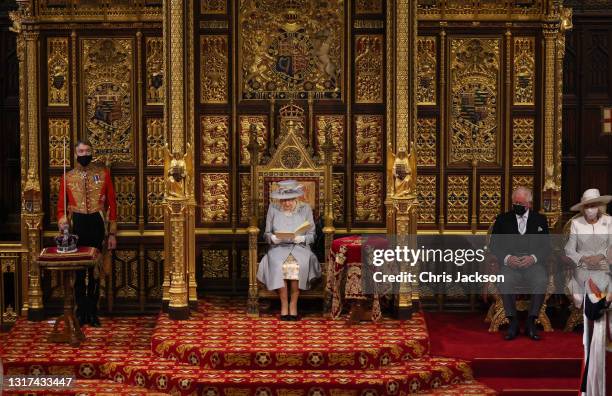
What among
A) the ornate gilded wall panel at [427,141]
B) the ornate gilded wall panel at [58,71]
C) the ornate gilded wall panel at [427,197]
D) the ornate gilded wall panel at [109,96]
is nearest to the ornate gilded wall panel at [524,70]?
the ornate gilded wall panel at [427,141]

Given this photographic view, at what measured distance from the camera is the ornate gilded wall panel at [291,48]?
13367 mm

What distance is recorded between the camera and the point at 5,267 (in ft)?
42.7

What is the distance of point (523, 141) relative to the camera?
13.5m

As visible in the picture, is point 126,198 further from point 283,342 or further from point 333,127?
point 283,342

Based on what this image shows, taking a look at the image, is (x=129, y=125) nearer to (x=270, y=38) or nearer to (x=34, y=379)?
(x=270, y=38)

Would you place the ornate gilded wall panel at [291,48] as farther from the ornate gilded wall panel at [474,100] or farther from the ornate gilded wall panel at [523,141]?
the ornate gilded wall panel at [523,141]

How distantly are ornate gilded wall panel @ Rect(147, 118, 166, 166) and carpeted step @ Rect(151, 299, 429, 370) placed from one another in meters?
1.83

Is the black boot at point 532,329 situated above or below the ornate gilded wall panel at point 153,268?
below

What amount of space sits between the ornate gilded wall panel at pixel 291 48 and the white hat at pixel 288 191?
4.15 ft

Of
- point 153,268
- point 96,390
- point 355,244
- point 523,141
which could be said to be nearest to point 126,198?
point 153,268

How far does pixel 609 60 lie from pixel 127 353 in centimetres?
641

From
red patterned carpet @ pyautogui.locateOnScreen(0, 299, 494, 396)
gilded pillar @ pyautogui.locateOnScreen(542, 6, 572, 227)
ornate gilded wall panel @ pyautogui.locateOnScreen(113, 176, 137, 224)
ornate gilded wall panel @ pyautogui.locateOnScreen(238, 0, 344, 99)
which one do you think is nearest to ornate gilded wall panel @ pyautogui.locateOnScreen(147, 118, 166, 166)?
ornate gilded wall panel @ pyautogui.locateOnScreen(113, 176, 137, 224)

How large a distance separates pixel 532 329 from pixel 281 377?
8.62 ft

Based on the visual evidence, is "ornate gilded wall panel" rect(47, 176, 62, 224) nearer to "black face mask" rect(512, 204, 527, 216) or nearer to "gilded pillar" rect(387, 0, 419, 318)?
"gilded pillar" rect(387, 0, 419, 318)
